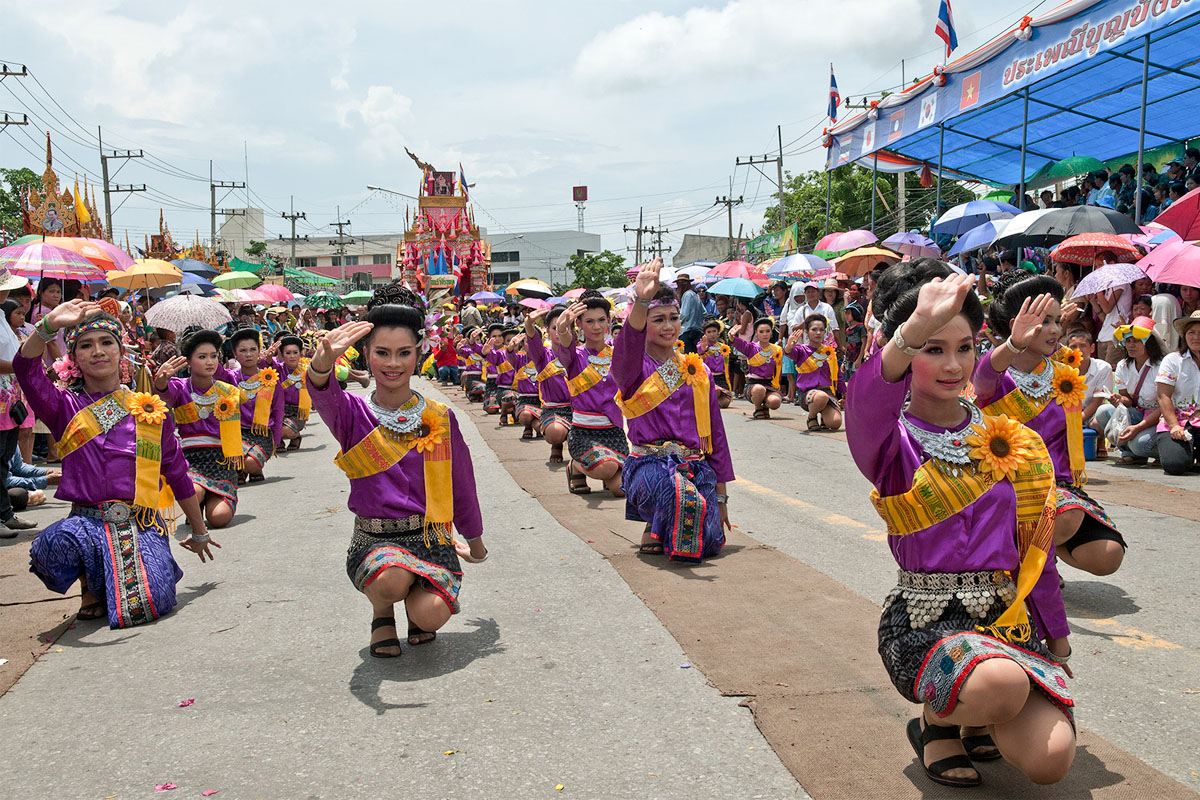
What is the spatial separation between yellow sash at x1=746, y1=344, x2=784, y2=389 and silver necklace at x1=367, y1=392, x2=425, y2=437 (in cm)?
1047

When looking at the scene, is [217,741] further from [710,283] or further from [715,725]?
[710,283]

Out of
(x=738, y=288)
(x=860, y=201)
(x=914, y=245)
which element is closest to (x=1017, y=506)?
(x=914, y=245)

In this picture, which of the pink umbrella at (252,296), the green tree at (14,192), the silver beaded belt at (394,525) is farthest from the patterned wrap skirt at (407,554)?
the green tree at (14,192)

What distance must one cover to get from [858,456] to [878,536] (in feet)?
13.0

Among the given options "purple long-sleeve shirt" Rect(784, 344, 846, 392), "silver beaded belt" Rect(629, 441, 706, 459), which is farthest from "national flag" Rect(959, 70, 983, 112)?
"silver beaded belt" Rect(629, 441, 706, 459)

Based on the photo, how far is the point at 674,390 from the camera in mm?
6539

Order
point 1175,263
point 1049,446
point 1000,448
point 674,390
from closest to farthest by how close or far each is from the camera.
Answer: point 1000,448 < point 1049,446 < point 674,390 < point 1175,263

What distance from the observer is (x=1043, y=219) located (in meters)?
12.3

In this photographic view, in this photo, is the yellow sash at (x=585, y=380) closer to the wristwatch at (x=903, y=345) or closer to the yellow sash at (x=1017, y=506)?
the yellow sash at (x=1017, y=506)

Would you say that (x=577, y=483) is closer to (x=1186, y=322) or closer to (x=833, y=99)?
(x=1186, y=322)

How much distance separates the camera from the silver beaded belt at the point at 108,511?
5562 millimetres

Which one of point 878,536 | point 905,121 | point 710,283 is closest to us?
point 878,536

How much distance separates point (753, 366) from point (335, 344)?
1147cm

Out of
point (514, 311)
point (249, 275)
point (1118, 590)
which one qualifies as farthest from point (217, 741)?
point (514, 311)
